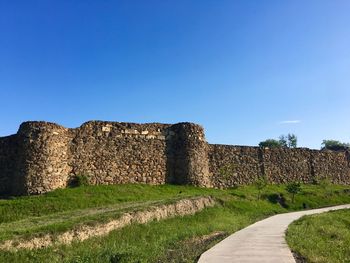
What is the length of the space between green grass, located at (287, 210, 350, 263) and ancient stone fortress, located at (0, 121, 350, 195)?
12.3 meters

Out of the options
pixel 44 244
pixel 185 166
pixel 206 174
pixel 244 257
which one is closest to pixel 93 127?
pixel 185 166

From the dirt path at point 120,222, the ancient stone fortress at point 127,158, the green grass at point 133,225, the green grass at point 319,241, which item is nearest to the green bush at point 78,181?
the ancient stone fortress at point 127,158

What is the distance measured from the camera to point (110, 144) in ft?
94.0

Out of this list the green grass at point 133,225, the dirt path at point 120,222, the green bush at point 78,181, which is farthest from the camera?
the green bush at point 78,181

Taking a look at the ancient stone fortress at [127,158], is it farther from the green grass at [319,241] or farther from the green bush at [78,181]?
the green grass at [319,241]

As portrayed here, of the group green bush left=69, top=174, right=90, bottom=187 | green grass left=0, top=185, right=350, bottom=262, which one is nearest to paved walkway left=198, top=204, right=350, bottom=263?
green grass left=0, top=185, right=350, bottom=262

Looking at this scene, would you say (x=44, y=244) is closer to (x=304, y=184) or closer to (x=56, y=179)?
(x=56, y=179)

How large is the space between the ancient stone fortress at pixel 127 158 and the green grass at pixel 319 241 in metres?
12.3

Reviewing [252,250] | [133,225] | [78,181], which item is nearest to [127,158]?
[78,181]

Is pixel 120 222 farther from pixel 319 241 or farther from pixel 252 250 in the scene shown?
pixel 319 241

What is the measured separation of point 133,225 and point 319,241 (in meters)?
6.92

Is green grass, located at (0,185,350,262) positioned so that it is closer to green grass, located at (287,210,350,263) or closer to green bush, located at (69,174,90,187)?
green bush, located at (69,174,90,187)

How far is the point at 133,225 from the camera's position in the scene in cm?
1620

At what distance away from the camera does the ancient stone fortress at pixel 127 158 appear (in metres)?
24.9
